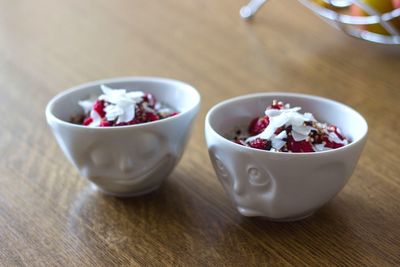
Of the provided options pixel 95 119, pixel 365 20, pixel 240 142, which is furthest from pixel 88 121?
pixel 365 20

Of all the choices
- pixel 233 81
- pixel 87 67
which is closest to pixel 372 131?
pixel 233 81

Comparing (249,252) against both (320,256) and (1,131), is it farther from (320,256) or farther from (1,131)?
(1,131)

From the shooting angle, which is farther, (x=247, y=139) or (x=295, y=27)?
(x=295, y=27)

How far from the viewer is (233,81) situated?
42.8 inches

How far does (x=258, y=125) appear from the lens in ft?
2.44

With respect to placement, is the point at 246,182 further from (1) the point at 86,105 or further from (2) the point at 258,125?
(1) the point at 86,105

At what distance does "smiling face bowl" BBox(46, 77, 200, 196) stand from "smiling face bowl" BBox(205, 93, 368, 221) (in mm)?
54

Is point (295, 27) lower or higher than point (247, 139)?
lower

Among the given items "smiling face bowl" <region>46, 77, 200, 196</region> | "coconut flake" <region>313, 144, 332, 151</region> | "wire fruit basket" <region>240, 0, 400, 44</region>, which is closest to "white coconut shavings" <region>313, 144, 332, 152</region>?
"coconut flake" <region>313, 144, 332, 151</region>

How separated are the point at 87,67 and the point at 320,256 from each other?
25.7 inches

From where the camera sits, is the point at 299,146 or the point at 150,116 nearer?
the point at 299,146

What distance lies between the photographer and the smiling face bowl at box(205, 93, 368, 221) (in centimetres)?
65

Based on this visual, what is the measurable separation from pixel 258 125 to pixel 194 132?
19 centimetres

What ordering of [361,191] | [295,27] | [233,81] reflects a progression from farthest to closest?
1. [295,27]
2. [233,81]
3. [361,191]
